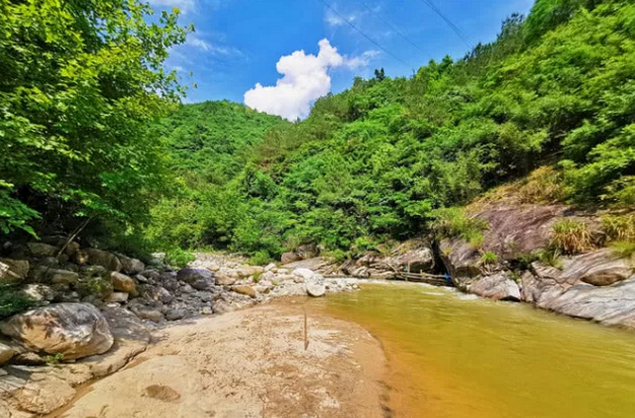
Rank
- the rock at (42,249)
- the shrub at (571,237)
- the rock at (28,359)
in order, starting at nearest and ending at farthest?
the rock at (28,359) < the rock at (42,249) < the shrub at (571,237)

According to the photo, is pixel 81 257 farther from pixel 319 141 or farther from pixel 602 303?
pixel 319 141

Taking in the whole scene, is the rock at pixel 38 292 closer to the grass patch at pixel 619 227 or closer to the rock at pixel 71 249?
the rock at pixel 71 249

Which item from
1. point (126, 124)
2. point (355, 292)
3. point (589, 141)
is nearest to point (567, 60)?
point (589, 141)

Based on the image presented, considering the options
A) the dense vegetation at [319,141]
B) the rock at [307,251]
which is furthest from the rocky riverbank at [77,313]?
the rock at [307,251]

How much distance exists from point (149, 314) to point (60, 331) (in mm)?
2392

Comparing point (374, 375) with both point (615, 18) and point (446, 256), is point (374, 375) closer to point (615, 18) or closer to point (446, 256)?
point (446, 256)

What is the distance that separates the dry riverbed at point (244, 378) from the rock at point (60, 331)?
1.78ft

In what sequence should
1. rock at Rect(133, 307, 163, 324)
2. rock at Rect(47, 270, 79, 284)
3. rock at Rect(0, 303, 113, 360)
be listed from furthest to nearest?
rock at Rect(133, 307, 163, 324)
rock at Rect(47, 270, 79, 284)
rock at Rect(0, 303, 113, 360)

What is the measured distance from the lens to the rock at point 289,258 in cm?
2074

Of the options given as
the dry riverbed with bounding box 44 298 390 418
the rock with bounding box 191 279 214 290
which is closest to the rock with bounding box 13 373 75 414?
the dry riverbed with bounding box 44 298 390 418

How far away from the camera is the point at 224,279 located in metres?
10.0

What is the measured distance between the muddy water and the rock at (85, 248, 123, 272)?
555 centimetres

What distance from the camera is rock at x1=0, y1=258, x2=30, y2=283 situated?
395 cm

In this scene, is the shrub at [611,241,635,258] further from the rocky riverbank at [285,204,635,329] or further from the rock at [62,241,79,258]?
the rock at [62,241,79,258]
